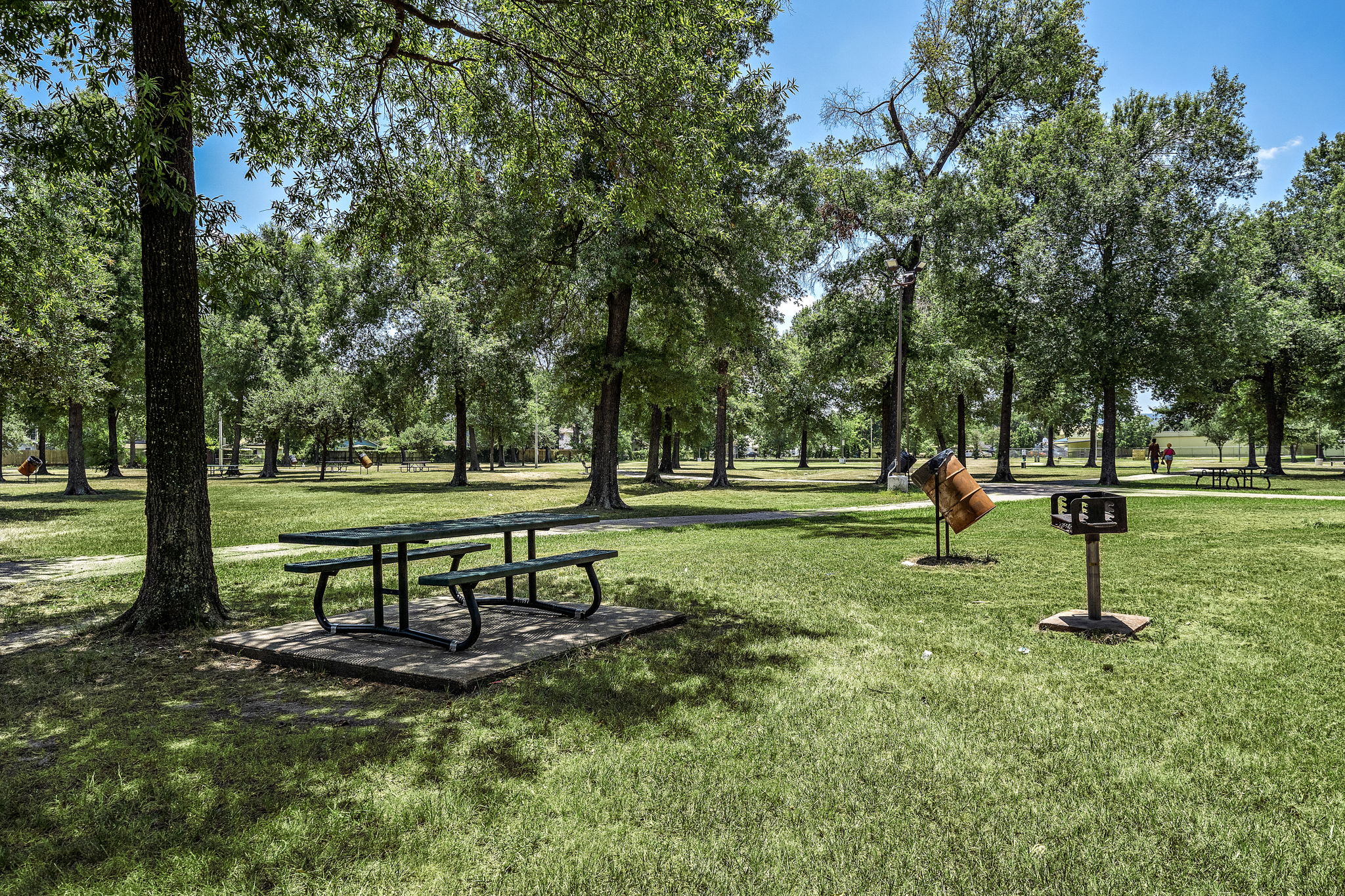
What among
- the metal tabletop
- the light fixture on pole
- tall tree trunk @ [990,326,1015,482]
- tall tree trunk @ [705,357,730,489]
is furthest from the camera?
tall tree trunk @ [990,326,1015,482]

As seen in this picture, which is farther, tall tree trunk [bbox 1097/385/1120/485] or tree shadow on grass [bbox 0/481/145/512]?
tall tree trunk [bbox 1097/385/1120/485]

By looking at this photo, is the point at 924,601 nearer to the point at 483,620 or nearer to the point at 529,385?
the point at 483,620

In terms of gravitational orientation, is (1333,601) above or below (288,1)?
below

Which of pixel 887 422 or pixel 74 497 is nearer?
pixel 74 497

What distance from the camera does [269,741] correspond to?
3.91 metres

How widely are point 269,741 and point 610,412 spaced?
15457mm

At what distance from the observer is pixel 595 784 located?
3367mm

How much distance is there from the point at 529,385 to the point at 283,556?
22787mm

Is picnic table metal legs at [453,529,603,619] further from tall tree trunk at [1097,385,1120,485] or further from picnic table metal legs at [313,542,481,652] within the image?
tall tree trunk at [1097,385,1120,485]

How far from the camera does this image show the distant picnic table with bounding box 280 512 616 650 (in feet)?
17.1

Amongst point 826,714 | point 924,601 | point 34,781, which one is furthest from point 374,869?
point 924,601

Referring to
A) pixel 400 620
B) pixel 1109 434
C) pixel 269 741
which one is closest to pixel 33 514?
pixel 400 620

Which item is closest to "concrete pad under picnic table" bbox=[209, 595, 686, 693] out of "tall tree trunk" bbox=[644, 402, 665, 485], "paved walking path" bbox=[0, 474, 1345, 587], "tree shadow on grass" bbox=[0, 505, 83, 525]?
"paved walking path" bbox=[0, 474, 1345, 587]

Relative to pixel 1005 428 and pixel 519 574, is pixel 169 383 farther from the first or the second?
pixel 1005 428
